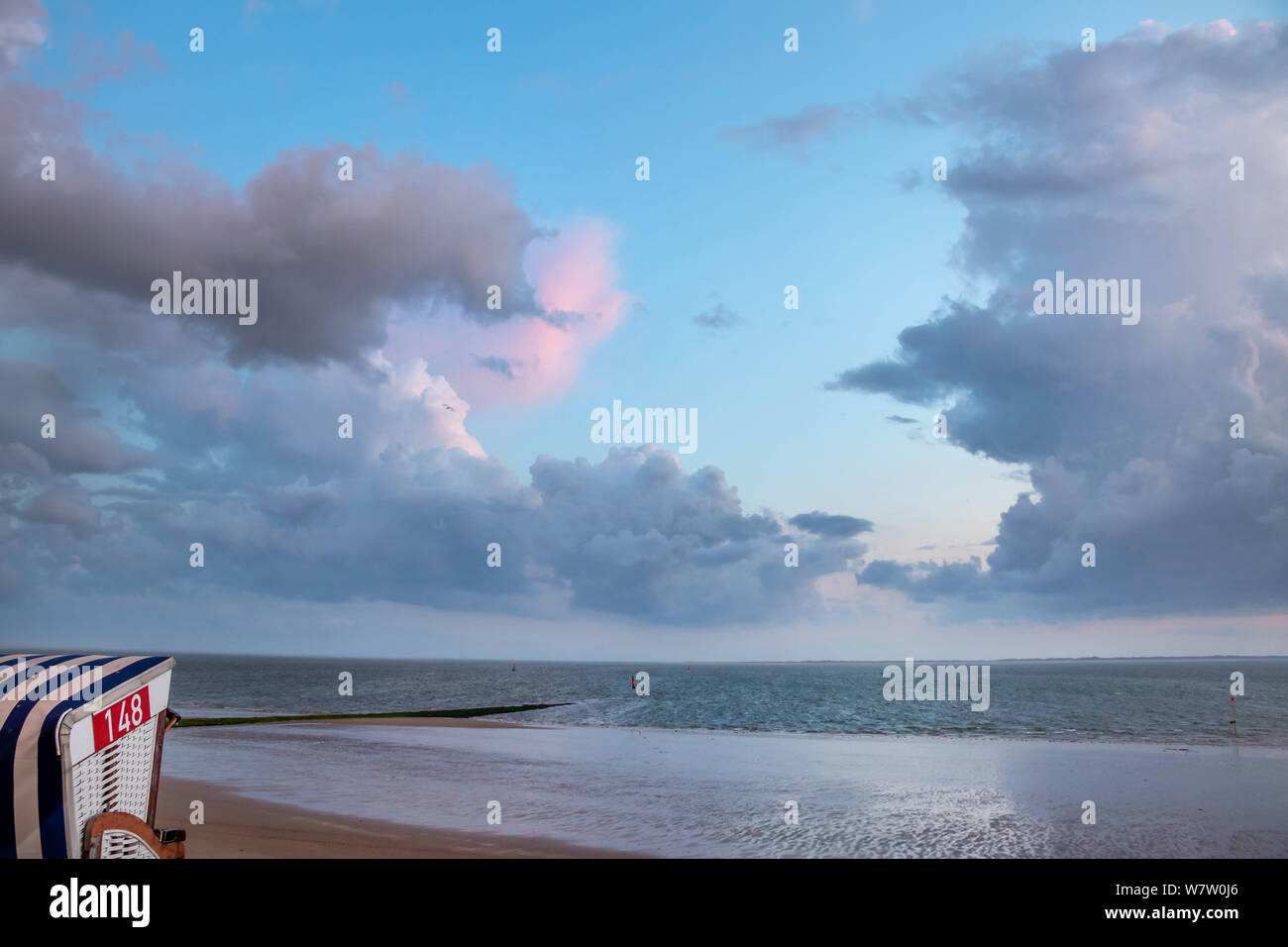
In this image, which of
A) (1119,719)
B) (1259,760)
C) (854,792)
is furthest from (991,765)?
(1119,719)

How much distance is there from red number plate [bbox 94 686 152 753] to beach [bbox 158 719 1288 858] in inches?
407

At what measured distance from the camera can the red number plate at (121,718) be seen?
8648 millimetres

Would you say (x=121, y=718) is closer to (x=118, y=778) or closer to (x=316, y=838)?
(x=118, y=778)

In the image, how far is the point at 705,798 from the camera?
1100 inches

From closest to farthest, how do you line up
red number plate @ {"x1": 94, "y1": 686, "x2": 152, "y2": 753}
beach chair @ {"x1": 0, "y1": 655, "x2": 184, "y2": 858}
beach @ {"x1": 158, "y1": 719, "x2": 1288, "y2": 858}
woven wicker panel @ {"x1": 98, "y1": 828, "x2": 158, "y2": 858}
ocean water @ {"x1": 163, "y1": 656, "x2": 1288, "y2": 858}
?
beach chair @ {"x1": 0, "y1": 655, "x2": 184, "y2": 858}, woven wicker panel @ {"x1": 98, "y1": 828, "x2": 158, "y2": 858}, red number plate @ {"x1": 94, "y1": 686, "x2": 152, "y2": 753}, beach @ {"x1": 158, "y1": 719, "x2": 1288, "y2": 858}, ocean water @ {"x1": 163, "y1": 656, "x2": 1288, "y2": 858}

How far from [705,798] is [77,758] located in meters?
22.7

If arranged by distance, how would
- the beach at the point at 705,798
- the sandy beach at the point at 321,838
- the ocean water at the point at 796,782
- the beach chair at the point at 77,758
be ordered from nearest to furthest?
the beach chair at the point at 77,758
the sandy beach at the point at 321,838
the beach at the point at 705,798
the ocean water at the point at 796,782

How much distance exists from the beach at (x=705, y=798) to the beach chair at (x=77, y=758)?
10.1m

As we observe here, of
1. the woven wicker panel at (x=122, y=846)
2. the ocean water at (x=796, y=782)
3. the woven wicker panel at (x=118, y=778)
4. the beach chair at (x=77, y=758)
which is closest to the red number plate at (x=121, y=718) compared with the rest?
the beach chair at (x=77, y=758)

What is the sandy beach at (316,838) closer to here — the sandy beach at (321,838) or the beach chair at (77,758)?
the sandy beach at (321,838)

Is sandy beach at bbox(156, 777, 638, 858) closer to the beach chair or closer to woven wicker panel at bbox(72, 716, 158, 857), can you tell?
woven wicker panel at bbox(72, 716, 158, 857)

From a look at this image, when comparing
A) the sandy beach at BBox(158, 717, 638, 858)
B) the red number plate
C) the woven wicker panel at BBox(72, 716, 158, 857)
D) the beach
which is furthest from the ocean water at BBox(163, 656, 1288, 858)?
the red number plate

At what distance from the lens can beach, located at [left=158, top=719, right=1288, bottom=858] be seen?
20.9 m

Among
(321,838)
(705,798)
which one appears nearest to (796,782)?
(705,798)
